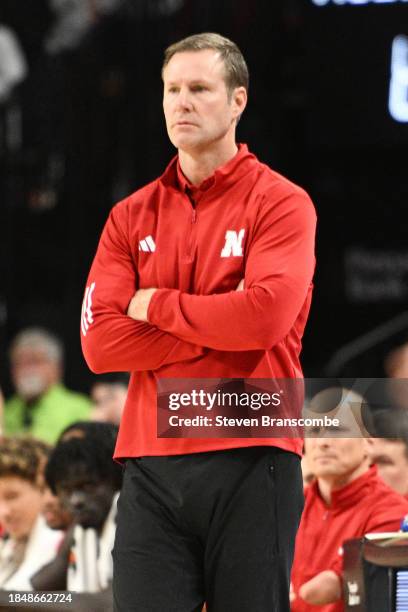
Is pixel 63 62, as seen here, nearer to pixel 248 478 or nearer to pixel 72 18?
pixel 72 18

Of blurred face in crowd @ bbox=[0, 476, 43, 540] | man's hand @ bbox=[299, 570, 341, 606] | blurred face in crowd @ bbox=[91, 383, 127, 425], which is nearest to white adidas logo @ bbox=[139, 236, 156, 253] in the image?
man's hand @ bbox=[299, 570, 341, 606]

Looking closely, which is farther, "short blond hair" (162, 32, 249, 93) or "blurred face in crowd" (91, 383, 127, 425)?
"blurred face in crowd" (91, 383, 127, 425)

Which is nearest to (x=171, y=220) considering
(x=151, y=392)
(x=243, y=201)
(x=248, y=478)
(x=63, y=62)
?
(x=243, y=201)

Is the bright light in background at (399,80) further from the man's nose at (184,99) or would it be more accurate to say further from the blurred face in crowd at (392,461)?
the man's nose at (184,99)

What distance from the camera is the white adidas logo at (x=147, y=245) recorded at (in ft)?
8.59

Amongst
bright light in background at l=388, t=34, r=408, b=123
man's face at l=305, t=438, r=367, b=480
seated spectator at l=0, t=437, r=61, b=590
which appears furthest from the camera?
bright light in background at l=388, t=34, r=408, b=123

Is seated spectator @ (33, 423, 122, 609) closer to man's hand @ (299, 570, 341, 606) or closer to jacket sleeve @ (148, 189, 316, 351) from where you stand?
man's hand @ (299, 570, 341, 606)

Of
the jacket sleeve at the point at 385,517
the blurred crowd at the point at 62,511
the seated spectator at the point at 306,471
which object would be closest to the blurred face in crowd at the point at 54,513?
the blurred crowd at the point at 62,511

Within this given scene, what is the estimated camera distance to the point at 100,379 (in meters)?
6.48

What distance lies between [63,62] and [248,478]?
15.8ft

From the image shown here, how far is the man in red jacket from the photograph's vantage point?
7.96ft

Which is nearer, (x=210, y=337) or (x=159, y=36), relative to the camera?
(x=210, y=337)

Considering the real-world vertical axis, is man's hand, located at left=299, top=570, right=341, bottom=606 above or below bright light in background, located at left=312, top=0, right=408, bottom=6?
below

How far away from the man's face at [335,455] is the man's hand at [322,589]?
26cm
